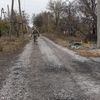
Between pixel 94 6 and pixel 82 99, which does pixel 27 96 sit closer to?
pixel 82 99

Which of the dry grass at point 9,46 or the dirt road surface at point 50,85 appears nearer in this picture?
the dirt road surface at point 50,85

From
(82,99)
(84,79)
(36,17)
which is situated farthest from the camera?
(36,17)

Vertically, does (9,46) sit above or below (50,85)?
below

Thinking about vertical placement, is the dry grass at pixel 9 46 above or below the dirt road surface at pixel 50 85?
below

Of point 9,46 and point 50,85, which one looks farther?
point 9,46

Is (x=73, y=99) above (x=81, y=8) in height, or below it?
below

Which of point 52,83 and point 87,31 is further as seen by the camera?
point 87,31

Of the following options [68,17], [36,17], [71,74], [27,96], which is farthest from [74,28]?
[36,17]

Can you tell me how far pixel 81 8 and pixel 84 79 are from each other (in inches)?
1456

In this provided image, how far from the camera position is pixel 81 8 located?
152ft

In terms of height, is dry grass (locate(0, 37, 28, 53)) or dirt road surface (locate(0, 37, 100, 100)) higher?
dirt road surface (locate(0, 37, 100, 100))

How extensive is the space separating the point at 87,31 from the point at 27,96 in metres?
39.4

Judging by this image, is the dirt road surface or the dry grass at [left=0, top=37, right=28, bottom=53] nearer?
the dirt road surface

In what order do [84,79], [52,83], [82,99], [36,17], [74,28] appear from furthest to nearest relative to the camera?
[36,17] → [74,28] → [84,79] → [52,83] → [82,99]
